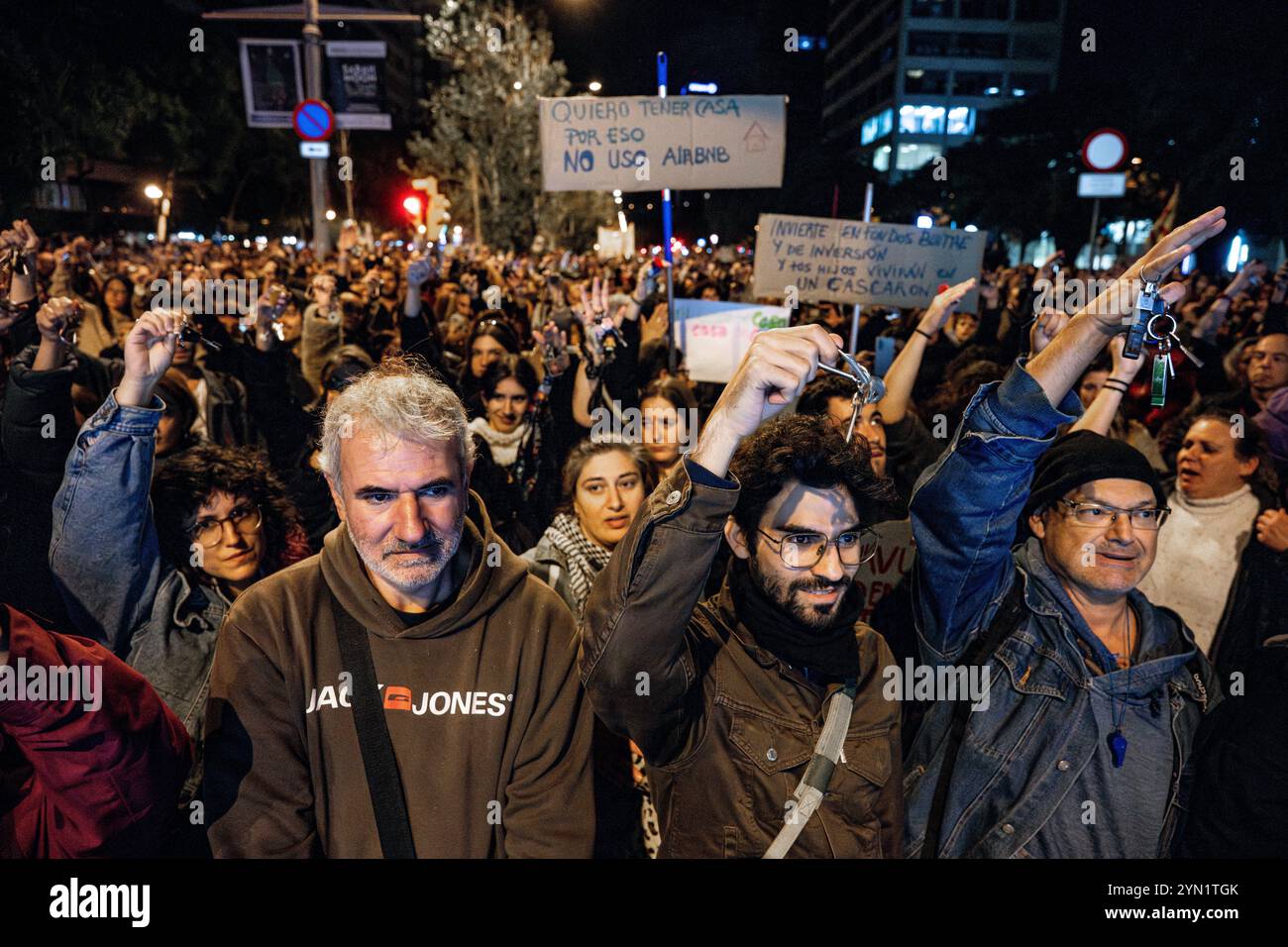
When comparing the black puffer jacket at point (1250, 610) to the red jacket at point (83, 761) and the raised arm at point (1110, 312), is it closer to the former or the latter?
the raised arm at point (1110, 312)

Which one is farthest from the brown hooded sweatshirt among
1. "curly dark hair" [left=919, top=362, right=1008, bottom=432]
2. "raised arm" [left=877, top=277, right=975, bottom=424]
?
"curly dark hair" [left=919, top=362, right=1008, bottom=432]

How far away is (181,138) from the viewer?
2453 centimetres

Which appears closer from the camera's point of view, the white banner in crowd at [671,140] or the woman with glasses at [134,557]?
the woman with glasses at [134,557]

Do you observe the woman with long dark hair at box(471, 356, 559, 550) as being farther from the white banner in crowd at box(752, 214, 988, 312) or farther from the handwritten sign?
the white banner in crowd at box(752, 214, 988, 312)

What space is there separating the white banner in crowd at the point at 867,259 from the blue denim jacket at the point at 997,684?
4.47m

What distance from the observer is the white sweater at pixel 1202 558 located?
3383mm

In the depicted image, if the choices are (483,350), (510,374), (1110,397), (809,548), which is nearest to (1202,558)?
(1110,397)

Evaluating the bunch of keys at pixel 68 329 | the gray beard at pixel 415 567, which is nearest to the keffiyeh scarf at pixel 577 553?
the gray beard at pixel 415 567

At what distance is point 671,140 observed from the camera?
5.90m

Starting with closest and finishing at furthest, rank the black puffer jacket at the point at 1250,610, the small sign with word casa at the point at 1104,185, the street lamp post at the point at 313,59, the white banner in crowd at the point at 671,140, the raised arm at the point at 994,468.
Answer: the raised arm at the point at 994,468 < the black puffer jacket at the point at 1250,610 < the white banner in crowd at the point at 671,140 < the small sign with word casa at the point at 1104,185 < the street lamp post at the point at 313,59

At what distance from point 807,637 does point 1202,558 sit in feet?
7.59

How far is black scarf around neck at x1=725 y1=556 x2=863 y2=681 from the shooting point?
2.14 meters

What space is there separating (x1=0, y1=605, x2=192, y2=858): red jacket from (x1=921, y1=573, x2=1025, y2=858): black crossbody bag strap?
1.99 metres
